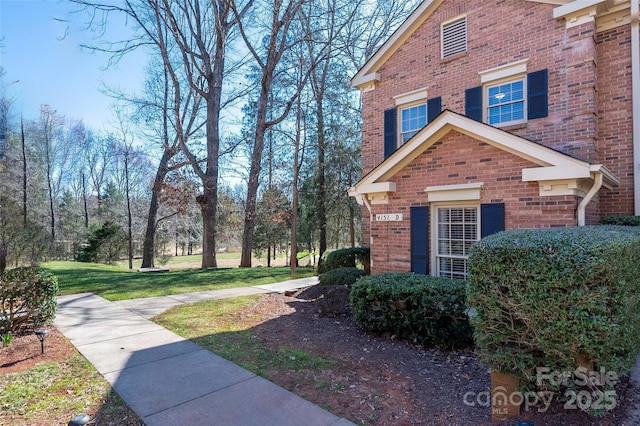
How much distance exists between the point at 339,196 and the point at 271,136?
6943 mm

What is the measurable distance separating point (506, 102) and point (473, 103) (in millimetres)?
797

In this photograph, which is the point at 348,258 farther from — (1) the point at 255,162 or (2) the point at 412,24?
(1) the point at 255,162

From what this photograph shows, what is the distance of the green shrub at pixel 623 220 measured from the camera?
6.88 metres

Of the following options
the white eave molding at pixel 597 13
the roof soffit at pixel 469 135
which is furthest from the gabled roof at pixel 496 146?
the white eave molding at pixel 597 13

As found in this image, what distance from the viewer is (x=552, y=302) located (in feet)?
9.27

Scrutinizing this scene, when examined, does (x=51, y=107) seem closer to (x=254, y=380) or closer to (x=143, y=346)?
(x=143, y=346)

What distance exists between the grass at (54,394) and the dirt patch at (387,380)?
5.91 ft

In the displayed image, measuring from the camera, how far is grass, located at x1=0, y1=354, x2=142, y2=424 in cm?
331

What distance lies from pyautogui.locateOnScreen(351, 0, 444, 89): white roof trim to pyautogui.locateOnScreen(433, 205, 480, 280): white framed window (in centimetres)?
600

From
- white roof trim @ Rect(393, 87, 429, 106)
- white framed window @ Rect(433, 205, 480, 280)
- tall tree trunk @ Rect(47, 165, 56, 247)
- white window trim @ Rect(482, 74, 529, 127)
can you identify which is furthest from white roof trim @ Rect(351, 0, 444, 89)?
tall tree trunk @ Rect(47, 165, 56, 247)

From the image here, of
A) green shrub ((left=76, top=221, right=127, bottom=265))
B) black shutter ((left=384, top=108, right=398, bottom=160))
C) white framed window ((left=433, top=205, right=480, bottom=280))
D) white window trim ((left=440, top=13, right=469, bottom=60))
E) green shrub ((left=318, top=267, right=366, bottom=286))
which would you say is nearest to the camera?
white framed window ((left=433, top=205, right=480, bottom=280))

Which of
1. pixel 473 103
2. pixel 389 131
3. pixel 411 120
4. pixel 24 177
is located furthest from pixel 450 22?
pixel 24 177

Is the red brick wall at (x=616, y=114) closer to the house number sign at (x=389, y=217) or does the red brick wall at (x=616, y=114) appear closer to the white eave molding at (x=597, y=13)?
the white eave molding at (x=597, y=13)

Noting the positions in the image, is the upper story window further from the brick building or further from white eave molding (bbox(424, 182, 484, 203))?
white eave molding (bbox(424, 182, 484, 203))
